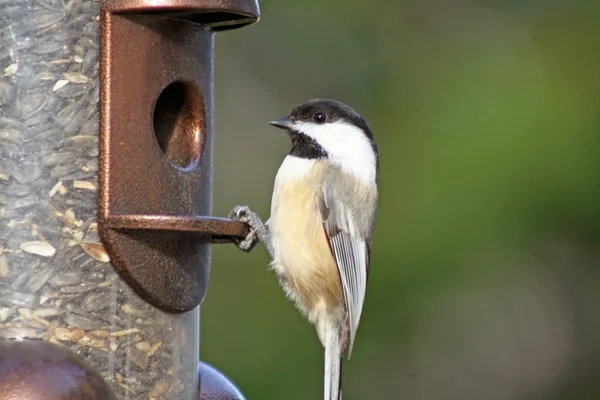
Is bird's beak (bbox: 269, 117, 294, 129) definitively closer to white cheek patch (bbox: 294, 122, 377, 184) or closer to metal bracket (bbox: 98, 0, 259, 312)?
white cheek patch (bbox: 294, 122, 377, 184)

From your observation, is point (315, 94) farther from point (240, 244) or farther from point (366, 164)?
point (240, 244)

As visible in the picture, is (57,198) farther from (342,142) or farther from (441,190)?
(441,190)

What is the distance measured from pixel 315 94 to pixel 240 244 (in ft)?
11.2

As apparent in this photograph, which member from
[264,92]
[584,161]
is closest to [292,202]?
[584,161]

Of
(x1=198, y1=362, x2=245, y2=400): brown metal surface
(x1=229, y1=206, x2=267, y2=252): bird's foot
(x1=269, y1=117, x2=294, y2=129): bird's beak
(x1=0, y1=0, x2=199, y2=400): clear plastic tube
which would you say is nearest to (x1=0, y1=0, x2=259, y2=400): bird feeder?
(x1=0, y1=0, x2=199, y2=400): clear plastic tube

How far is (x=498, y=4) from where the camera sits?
711 centimetres

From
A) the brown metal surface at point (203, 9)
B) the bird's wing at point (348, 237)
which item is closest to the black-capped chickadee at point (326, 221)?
the bird's wing at point (348, 237)

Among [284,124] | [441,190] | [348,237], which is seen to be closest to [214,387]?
[348,237]

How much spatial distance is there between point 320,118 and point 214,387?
107cm

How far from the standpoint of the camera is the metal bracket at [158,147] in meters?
3.08

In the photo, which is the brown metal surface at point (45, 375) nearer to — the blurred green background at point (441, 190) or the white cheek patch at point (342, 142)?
the white cheek patch at point (342, 142)

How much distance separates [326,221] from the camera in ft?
13.0

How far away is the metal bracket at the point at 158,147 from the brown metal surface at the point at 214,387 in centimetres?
26

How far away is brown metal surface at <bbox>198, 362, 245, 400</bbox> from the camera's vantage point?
133 inches
